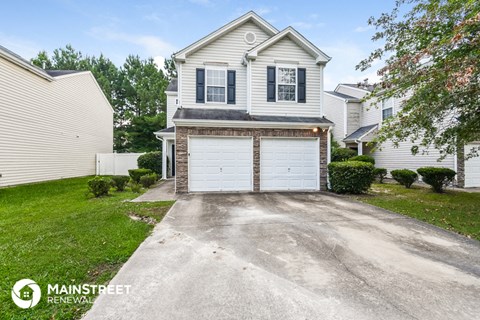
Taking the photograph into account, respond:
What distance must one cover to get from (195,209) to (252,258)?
12.2ft

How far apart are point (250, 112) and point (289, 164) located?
123 inches

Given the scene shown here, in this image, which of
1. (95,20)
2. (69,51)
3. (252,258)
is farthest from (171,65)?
(252,258)

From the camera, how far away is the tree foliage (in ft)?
83.5

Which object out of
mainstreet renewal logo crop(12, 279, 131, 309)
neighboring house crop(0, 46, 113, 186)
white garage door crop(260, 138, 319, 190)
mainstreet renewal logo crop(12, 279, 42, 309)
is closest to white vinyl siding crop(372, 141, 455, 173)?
white garage door crop(260, 138, 319, 190)

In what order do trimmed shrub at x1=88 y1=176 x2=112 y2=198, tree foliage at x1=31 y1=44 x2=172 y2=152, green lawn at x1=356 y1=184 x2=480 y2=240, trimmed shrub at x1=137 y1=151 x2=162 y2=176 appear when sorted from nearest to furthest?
green lawn at x1=356 y1=184 x2=480 y2=240, trimmed shrub at x1=88 y1=176 x2=112 y2=198, trimmed shrub at x1=137 y1=151 x2=162 y2=176, tree foliage at x1=31 y1=44 x2=172 y2=152

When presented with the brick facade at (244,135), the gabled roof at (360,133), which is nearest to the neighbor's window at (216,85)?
the brick facade at (244,135)

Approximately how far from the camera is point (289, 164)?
1055 cm

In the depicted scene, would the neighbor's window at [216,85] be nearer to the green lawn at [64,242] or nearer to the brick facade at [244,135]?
the brick facade at [244,135]

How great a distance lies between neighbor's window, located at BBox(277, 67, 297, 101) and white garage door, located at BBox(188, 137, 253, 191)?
3054mm

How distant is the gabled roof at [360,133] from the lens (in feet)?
53.3

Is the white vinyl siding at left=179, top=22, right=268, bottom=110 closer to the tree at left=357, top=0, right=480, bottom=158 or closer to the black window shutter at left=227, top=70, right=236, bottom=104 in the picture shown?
the black window shutter at left=227, top=70, right=236, bottom=104

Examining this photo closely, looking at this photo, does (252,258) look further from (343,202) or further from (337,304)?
(343,202)

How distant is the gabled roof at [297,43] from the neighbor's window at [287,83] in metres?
1.20

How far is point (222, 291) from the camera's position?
286 cm
